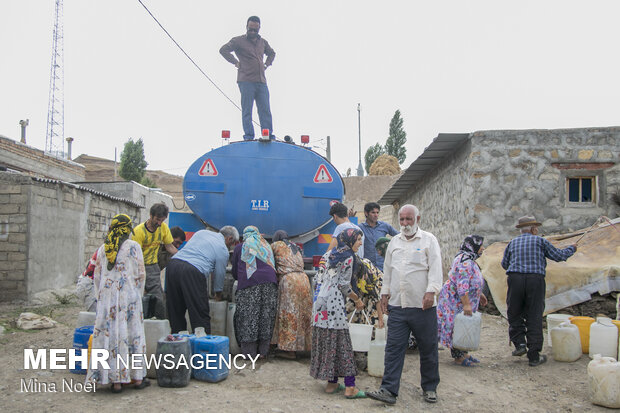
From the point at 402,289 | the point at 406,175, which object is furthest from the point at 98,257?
the point at 406,175

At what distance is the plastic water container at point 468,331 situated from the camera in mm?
5004

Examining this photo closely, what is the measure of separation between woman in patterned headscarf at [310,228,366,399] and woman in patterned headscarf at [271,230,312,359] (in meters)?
0.91

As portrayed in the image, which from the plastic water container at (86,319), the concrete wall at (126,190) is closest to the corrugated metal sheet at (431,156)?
the plastic water container at (86,319)

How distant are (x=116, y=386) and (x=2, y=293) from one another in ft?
19.1

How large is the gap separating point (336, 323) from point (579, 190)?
619 cm

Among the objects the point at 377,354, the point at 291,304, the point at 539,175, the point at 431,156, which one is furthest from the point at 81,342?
the point at 431,156

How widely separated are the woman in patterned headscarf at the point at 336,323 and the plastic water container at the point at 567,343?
2451mm

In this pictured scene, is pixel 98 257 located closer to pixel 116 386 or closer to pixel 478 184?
pixel 116 386

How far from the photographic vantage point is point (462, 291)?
509cm

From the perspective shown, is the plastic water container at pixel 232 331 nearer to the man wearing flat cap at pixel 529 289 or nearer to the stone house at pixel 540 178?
the man wearing flat cap at pixel 529 289

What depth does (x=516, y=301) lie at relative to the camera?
541 cm

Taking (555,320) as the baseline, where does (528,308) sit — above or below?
above

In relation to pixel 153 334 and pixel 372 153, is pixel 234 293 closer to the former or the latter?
pixel 153 334

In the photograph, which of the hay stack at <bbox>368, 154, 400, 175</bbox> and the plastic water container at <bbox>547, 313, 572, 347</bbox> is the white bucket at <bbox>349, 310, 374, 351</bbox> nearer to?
the plastic water container at <bbox>547, 313, 572, 347</bbox>
